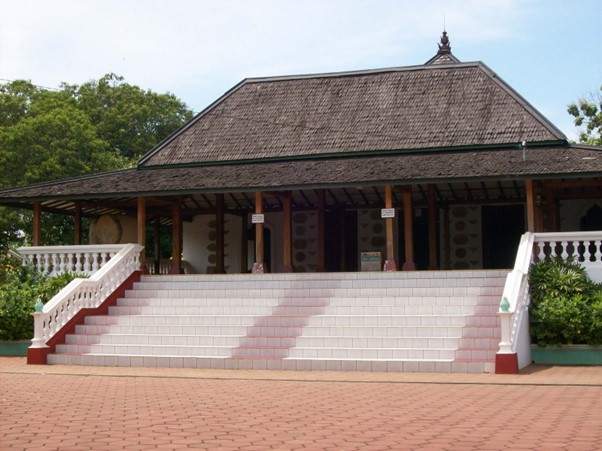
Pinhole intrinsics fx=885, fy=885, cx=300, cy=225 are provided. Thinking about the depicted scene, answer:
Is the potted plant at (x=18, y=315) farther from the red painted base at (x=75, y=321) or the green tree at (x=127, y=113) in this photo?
the green tree at (x=127, y=113)

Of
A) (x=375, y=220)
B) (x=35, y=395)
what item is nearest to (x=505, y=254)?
(x=375, y=220)

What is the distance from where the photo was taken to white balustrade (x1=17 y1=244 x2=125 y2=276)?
2002 centimetres

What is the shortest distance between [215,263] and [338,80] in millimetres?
6523

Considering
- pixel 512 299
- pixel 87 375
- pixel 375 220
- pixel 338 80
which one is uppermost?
pixel 338 80

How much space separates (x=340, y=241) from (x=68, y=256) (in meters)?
7.88

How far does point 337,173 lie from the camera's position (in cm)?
2045

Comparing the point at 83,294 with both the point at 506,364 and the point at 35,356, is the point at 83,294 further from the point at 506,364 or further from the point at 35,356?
the point at 506,364

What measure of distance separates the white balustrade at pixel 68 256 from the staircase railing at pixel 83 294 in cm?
44

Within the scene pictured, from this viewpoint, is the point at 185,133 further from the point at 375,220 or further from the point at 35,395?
the point at 35,395

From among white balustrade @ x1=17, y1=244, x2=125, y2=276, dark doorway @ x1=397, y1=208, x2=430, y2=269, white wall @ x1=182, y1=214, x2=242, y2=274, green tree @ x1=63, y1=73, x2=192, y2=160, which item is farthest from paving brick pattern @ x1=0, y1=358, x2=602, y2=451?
green tree @ x1=63, y1=73, x2=192, y2=160

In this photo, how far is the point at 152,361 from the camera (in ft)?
50.6

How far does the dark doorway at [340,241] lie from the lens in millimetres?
24688

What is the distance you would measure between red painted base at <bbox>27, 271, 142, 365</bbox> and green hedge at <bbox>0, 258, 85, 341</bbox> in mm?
958

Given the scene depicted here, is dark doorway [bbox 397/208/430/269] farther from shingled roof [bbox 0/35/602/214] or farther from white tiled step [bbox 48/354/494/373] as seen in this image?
white tiled step [bbox 48/354/494/373]
